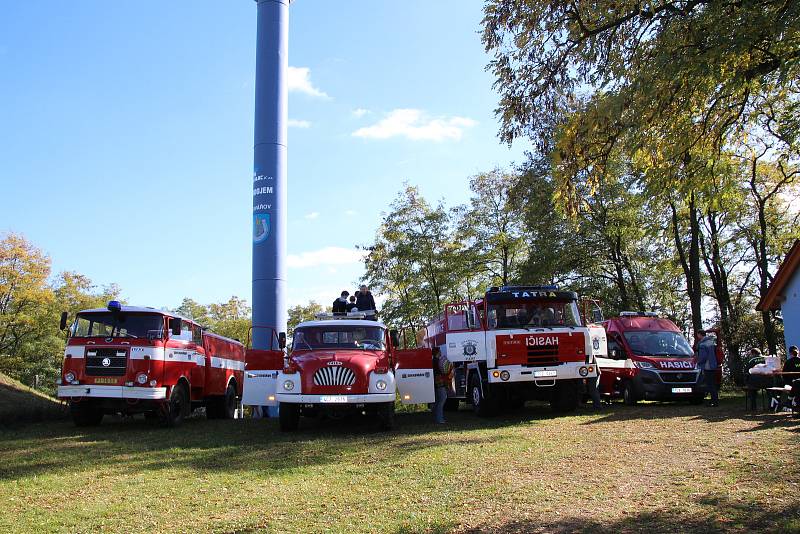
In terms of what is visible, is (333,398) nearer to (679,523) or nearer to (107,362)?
(107,362)

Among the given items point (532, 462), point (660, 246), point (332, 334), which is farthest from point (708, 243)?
point (532, 462)

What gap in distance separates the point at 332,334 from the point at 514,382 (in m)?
4.10

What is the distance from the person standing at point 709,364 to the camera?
634 inches

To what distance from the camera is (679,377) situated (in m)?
16.6

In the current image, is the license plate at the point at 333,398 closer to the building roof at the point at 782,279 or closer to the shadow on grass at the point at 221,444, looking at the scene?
the shadow on grass at the point at 221,444

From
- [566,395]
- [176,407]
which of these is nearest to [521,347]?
[566,395]

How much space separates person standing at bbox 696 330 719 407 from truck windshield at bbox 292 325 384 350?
827 cm

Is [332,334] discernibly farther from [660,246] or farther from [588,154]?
[660,246]

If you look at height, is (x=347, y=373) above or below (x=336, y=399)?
above

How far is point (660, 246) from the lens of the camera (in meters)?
30.1

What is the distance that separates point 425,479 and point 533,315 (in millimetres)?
7649

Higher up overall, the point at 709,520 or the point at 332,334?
the point at 332,334

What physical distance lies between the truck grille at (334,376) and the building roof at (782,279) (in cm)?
1531

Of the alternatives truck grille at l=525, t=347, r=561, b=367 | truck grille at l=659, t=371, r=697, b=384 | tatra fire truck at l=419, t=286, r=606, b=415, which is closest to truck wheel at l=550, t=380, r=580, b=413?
tatra fire truck at l=419, t=286, r=606, b=415
